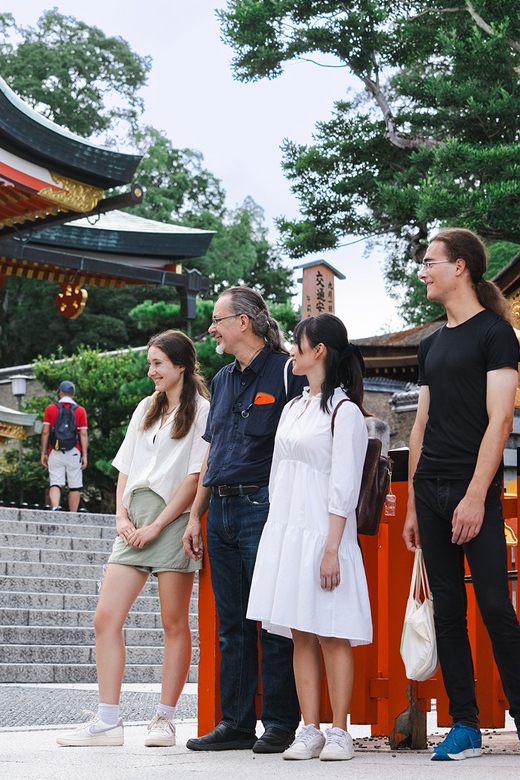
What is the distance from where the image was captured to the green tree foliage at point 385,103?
1767cm

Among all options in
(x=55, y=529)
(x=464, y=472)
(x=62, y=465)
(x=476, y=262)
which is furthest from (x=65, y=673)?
(x=62, y=465)

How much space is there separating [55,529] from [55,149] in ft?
12.9

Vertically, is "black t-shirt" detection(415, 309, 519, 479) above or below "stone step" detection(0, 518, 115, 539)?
above

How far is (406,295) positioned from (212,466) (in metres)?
28.9

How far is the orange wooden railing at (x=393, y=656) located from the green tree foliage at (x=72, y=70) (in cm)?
3781

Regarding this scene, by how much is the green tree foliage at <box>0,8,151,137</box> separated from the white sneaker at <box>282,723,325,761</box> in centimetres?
3834

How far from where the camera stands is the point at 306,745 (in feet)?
11.9

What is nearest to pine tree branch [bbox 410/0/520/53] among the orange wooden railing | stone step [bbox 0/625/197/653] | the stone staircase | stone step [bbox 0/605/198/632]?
the stone staircase

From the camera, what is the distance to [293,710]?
3.98m

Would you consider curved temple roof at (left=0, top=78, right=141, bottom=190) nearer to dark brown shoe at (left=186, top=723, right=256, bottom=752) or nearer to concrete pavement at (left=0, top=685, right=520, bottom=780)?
concrete pavement at (left=0, top=685, right=520, bottom=780)

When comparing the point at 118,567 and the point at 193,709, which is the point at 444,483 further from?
the point at 193,709

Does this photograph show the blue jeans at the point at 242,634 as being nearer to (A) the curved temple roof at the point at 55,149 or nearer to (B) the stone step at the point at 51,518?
(B) the stone step at the point at 51,518

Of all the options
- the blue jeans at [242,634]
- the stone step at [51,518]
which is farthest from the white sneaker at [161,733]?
the stone step at [51,518]

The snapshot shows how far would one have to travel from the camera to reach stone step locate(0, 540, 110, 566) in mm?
9750
